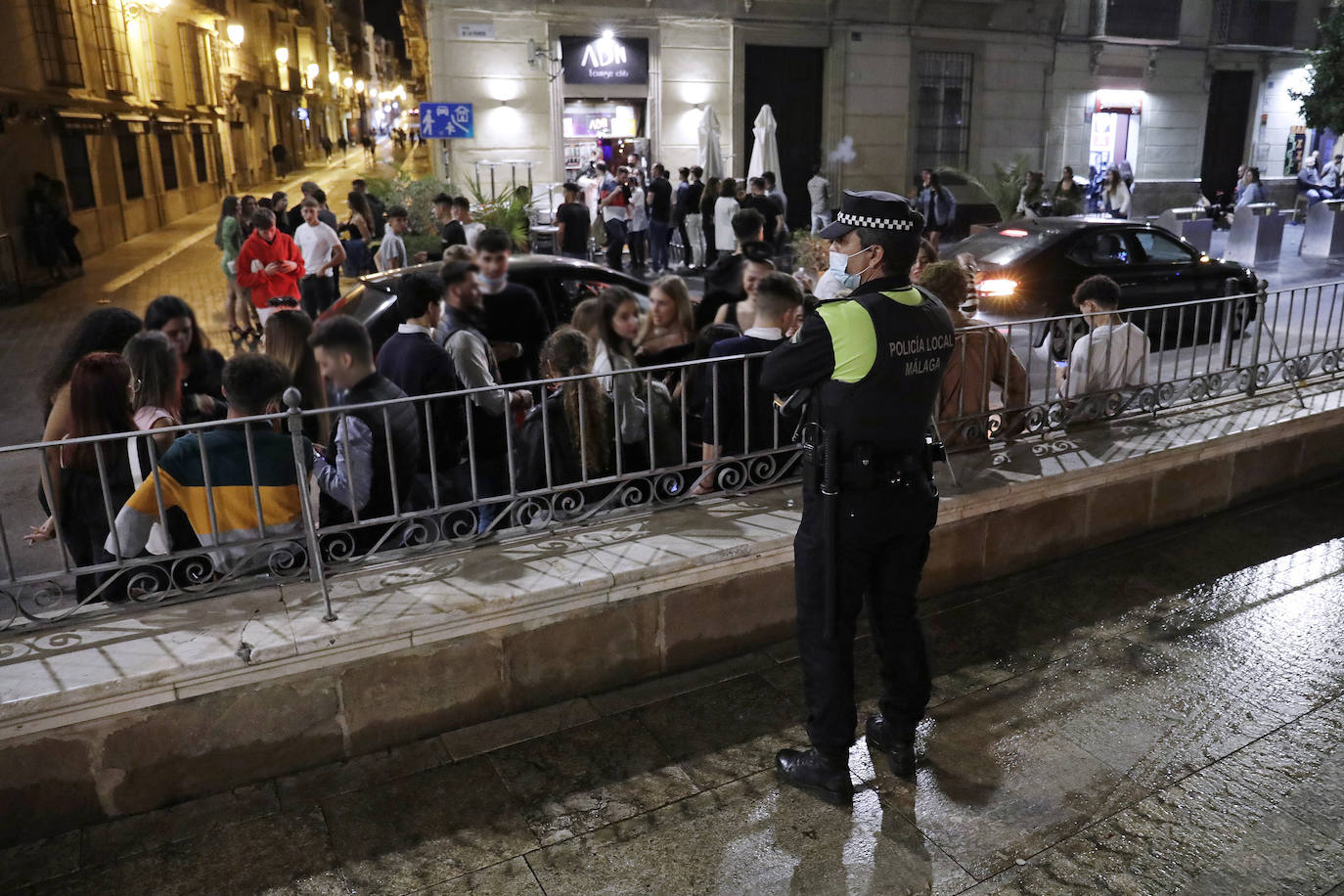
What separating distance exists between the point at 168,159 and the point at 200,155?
382 cm

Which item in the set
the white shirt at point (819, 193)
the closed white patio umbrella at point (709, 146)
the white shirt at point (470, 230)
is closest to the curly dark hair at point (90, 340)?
the white shirt at point (470, 230)

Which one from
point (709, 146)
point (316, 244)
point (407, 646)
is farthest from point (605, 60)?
point (407, 646)

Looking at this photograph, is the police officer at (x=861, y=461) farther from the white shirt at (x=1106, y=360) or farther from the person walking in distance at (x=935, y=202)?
the person walking in distance at (x=935, y=202)

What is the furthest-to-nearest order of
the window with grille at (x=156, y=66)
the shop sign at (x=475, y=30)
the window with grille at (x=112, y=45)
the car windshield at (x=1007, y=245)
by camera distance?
the window with grille at (x=156, y=66), the window with grille at (x=112, y=45), the shop sign at (x=475, y=30), the car windshield at (x=1007, y=245)

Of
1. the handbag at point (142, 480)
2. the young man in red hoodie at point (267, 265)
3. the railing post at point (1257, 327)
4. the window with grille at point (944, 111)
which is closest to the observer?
the handbag at point (142, 480)

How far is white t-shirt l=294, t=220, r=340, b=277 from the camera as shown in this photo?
1134 centimetres

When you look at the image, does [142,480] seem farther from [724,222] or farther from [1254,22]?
[1254,22]

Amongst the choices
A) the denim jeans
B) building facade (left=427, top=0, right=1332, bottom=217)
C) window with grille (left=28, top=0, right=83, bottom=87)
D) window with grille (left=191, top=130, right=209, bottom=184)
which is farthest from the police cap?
window with grille (left=191, top=130, right=209, bottom=184)

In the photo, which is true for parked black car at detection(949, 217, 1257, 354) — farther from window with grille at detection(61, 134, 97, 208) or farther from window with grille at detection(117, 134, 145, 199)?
window with grille at detection(117, 134, 145, 199)

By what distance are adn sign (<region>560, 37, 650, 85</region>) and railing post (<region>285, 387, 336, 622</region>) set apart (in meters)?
16.7

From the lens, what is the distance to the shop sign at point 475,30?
58.7 ft

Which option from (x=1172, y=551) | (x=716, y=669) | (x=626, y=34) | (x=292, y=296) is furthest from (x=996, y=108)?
(x=716, y=669)

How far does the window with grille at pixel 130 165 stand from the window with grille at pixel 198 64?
18.2ft

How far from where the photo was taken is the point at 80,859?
332 cm
